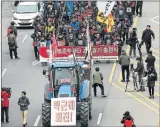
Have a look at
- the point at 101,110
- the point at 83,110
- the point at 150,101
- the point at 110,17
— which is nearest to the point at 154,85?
the point at 150,101

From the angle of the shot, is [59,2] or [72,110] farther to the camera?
[59,2]

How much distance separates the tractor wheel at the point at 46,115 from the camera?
30.7m

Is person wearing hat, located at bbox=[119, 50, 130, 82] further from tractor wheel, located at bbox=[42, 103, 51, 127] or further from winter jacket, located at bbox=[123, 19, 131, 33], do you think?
tractor wheel, located at bbox=[42, 103, 51, 127]

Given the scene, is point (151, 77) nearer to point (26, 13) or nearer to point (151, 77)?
point (151, 77)

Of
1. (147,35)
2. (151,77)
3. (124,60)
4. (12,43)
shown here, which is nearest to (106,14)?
(147,35)

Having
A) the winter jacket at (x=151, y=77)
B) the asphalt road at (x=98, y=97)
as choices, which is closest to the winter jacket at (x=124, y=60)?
the asphalt road at (x=98, y=97)

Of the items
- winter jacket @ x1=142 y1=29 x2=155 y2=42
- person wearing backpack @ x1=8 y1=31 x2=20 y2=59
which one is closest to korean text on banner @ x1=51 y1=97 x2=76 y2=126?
Answer: person wearing backpack @ x1=8 y1=31 x2=20 y2=59

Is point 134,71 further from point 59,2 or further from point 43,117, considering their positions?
point 59,2

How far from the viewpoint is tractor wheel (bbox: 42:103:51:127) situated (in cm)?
3067

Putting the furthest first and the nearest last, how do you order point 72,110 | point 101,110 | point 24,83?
point 24,83 → point 101,110 → point 72,110

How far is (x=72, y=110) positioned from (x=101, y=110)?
429cm

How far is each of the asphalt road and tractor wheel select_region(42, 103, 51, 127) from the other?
5.30 ft

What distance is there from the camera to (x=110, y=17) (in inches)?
1692

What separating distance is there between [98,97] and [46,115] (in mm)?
5483
